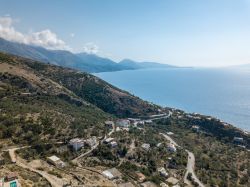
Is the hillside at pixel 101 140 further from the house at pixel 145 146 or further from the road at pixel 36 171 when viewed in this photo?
the house at pixel 145 146

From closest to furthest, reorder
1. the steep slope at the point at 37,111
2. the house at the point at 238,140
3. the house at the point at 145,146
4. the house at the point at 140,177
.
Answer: the house at the point at 140,177 < the steep slope at the point at 37,111 < the house at the point at 145,146 < the house at the point at 238,140

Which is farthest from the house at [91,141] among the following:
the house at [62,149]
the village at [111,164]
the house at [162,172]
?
the house at [162,172]

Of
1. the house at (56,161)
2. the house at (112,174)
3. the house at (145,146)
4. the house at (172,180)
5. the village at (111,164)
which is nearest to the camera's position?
the village at (111,164)

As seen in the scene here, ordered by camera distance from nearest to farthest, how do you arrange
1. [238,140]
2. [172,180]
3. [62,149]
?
[172,180], [62,149], [238,140]

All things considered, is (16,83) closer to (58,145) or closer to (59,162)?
(58,145)

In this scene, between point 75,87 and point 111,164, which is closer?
point 111,164

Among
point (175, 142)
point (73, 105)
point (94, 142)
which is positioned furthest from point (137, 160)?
point (73, 105)

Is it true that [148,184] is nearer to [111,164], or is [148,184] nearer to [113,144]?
[111,164]

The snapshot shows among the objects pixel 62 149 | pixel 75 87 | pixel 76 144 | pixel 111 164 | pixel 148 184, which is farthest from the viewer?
pixel 75 87

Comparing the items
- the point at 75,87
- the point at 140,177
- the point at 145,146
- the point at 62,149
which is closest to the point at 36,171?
the point at 62,149
